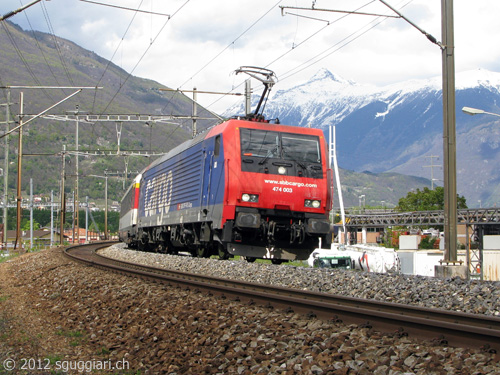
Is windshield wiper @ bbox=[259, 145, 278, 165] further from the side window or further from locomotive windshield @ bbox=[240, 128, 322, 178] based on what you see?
the side window

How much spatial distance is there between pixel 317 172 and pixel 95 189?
576ft

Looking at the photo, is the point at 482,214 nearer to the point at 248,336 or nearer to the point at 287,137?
the point at 287,137

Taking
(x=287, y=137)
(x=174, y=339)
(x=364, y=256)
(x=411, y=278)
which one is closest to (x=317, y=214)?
(x=287, y=137)

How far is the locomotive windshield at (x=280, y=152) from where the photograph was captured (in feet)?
54.1

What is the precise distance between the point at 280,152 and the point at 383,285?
6101mm

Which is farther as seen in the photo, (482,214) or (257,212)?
(482,214)

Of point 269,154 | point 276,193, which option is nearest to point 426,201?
point 269,154

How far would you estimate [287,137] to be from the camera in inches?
675

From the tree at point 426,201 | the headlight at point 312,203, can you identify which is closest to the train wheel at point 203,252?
the headlight at point 312,203

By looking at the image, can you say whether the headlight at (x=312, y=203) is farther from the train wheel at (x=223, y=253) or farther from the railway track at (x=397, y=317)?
the railway track at (x=397, y=317)

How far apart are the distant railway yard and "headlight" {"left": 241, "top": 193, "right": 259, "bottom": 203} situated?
3551 mm

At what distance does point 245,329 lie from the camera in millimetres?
7074

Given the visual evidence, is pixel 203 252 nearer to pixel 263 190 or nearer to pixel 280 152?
pixel 263 190

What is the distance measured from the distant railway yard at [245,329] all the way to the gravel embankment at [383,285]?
0.08ft
